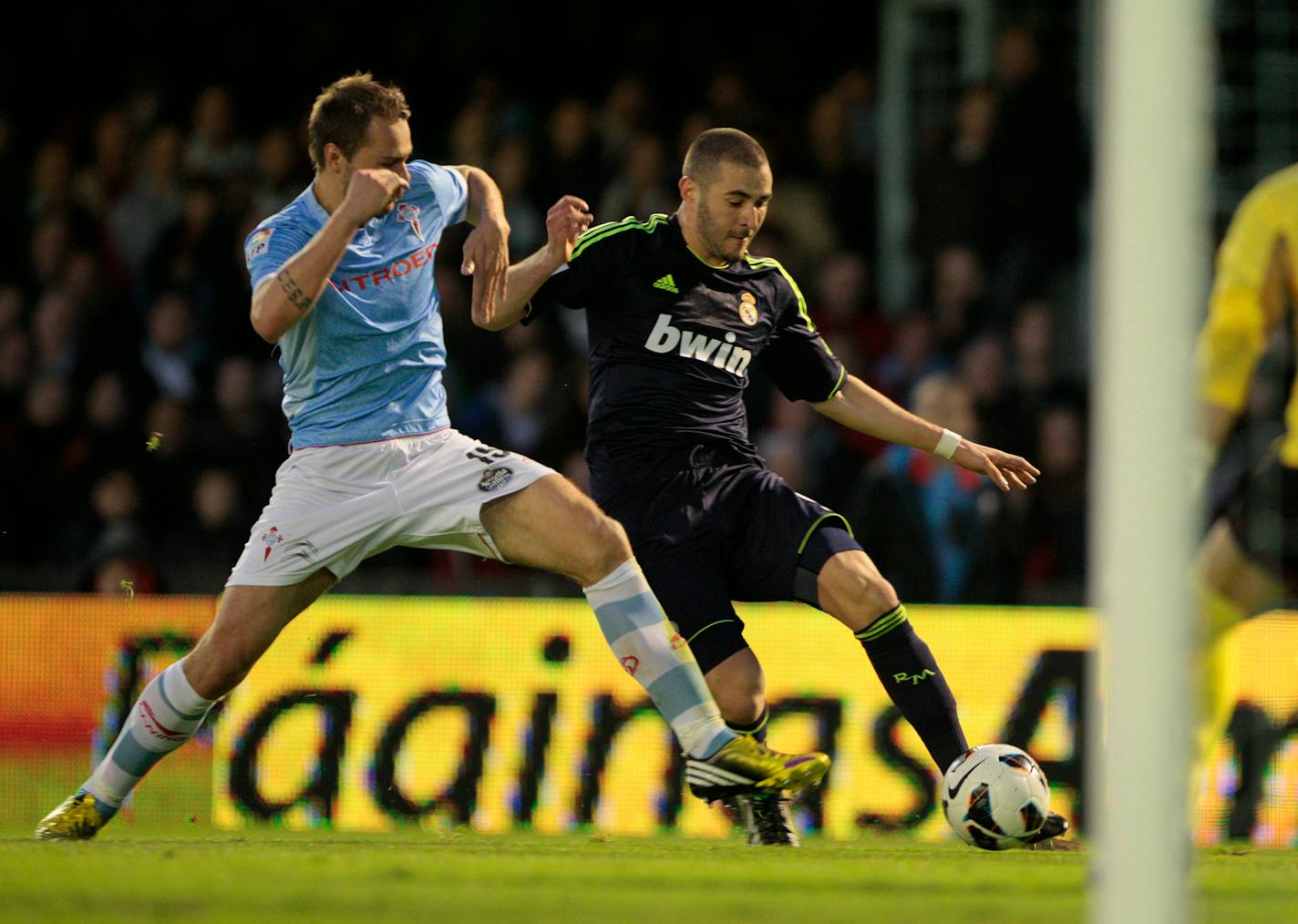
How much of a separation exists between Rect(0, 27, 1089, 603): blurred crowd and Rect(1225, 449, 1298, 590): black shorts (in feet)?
9.95

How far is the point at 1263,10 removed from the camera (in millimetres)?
10695

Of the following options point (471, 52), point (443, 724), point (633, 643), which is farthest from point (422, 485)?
point (471, 52)

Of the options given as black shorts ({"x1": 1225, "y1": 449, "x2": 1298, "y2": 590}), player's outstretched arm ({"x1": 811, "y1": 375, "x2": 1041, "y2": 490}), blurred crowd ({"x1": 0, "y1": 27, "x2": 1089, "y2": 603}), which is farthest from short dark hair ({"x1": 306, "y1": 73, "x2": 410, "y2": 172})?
blurred crowd ({"x1": 0, "y1": 27, "x2": 1089, "y2": 603})

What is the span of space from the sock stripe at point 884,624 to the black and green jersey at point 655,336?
710 millimetres

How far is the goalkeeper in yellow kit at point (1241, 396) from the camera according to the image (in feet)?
17.1

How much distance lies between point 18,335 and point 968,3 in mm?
5873

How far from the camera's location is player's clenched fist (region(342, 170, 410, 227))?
4.88 metres

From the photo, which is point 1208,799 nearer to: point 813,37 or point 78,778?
point 78,778

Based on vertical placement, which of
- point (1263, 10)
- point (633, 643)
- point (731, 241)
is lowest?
point (633, 643)

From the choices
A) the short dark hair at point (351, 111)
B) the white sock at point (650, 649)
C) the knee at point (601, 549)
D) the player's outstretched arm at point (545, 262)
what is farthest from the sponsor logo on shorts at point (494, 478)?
the short dark hair at point (351, 111)

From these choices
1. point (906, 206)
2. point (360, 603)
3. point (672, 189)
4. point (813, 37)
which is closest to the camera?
point (360, 603)

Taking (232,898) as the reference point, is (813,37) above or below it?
above

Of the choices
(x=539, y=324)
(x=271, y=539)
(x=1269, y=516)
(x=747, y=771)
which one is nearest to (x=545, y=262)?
(x=271, y=539)

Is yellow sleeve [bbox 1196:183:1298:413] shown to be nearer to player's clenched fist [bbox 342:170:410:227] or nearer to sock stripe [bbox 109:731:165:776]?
player's clenched fist [bbox 342:170:410:227]
